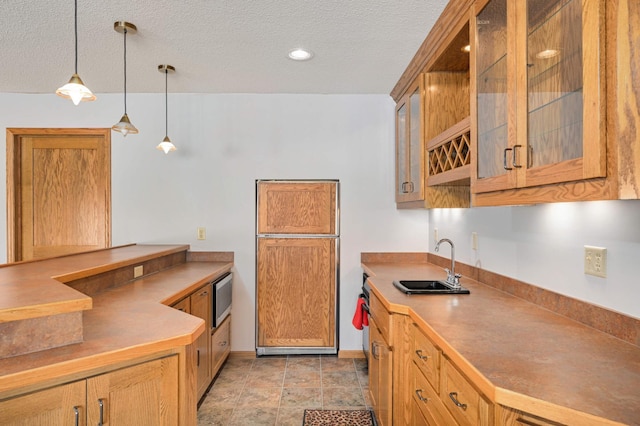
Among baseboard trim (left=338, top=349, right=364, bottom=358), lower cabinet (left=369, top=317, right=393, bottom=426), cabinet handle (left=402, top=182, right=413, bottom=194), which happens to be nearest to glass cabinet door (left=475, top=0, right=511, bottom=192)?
lower cabinet (left=369, top=317, right=393, bottom=426)

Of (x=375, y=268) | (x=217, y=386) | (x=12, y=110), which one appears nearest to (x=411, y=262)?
(x=375, y=268)

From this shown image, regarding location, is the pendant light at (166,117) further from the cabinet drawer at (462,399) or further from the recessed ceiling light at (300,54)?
the cabinet drawer at (462,399)

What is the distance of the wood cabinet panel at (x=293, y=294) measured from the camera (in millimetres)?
3480

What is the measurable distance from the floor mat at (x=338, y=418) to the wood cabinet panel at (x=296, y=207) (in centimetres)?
152

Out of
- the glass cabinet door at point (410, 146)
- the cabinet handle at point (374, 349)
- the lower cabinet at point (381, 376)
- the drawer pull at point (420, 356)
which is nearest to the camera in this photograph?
the drawer pull at point (420, 356)

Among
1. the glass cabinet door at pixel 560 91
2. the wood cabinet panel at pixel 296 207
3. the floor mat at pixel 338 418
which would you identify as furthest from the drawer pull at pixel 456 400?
the wood cabinet panel at pixel 296 207

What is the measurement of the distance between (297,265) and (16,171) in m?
2.75

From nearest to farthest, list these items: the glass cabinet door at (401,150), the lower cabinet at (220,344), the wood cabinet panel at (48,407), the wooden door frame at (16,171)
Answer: the wood cabinet panel at (48,407), the lower cabinet at (220,344), the glass cabinet door at (401,150), the wooden door frame at (16,171)

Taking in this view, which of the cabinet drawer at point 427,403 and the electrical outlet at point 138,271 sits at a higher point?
the electrical outlet at point 138,271

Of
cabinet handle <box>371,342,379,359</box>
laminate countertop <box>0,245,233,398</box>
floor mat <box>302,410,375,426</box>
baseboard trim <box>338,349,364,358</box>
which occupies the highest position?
laminate countertop <box>0,245,233,398</box>

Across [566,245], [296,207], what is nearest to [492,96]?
[566,245]

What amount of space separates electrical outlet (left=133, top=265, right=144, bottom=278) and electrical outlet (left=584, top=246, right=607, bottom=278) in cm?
256

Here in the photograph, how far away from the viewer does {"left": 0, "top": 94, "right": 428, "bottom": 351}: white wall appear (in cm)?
350

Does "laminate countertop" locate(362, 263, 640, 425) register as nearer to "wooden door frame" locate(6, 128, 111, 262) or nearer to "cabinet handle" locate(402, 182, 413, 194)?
"cabinet handle" locate(402, 182, 413, 194)
